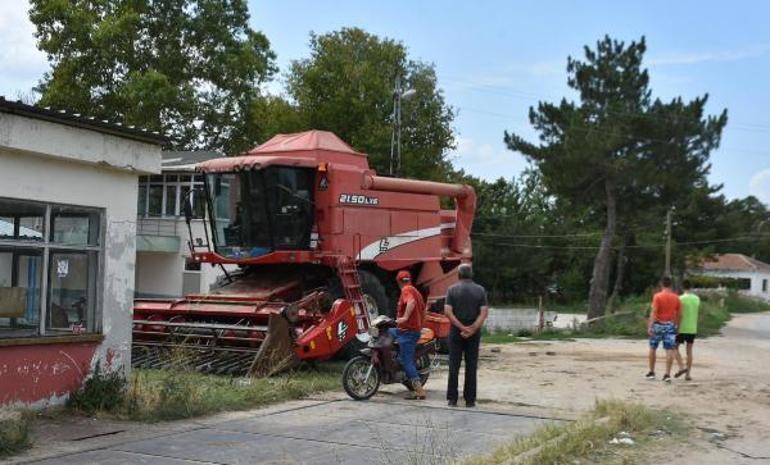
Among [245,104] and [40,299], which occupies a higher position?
[245,104]

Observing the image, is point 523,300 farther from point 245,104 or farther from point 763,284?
point 763,284

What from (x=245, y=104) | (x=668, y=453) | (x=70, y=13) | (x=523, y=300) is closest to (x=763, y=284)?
(x=523, y=300)

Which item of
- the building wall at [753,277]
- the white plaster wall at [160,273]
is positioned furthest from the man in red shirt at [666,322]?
the building wall at [753,277]

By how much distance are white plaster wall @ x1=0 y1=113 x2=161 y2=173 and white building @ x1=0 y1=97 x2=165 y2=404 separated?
1 cm

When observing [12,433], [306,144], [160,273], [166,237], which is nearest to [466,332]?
[12,433]

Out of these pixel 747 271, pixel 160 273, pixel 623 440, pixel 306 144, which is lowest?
pixel 623 440

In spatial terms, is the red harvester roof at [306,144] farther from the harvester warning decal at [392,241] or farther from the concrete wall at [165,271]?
the concrete wall at [165,271]

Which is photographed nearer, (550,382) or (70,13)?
(550,382)

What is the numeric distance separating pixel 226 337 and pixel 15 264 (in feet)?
16.7

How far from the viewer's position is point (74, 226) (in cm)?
1018

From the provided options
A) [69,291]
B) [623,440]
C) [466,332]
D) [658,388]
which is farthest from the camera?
[658,388]

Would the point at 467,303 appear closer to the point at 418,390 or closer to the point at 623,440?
the point at 418,390

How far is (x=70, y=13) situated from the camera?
36062mm

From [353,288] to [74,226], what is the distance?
19.8 feet
